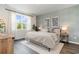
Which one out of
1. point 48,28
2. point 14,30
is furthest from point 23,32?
point 48,28

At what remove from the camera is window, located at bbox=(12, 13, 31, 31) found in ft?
8.89

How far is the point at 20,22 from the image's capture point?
113 inches

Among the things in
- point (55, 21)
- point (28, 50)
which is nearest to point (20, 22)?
point (28, 50)

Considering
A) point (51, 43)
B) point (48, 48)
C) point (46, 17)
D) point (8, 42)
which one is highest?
point (46, 17)

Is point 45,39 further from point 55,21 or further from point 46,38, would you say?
point 55,21

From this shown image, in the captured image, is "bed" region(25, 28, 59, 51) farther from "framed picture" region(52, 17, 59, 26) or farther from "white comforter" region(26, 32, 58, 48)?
"framed picture" region(52, 17, 59, 26)

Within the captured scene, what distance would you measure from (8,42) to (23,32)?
3.52ft

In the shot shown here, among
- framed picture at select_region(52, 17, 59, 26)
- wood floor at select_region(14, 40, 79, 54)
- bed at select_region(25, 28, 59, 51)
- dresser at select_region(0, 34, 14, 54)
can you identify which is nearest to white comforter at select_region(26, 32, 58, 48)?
bed at select_region(25, 28, 59, 51)

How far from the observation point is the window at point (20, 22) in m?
2.71

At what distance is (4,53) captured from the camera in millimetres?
2078

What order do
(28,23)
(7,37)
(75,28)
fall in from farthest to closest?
(75,28), (28,23), (7,37)

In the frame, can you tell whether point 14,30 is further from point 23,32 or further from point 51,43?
point 51,43

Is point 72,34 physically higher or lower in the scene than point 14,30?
lower

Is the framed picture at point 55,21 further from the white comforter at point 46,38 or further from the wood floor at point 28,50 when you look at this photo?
the wood floor at point 28,50
